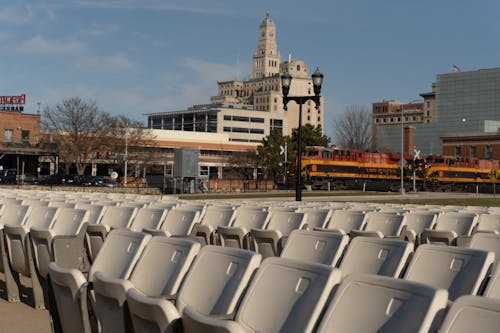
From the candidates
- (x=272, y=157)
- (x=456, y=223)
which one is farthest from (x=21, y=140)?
(x=456, y=223)

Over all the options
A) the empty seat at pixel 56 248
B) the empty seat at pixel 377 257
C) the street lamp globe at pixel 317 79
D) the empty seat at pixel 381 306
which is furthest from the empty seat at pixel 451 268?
the street lamp globe at pixel 317 79

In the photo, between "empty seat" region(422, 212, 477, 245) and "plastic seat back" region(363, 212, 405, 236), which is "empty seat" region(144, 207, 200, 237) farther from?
"empty seat" region(422, 212, 477, 245)

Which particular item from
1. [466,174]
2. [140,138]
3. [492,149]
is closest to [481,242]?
[466,174]

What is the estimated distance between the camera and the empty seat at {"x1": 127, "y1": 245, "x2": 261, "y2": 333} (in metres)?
3.87

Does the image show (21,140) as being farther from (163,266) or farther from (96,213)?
(163,266)

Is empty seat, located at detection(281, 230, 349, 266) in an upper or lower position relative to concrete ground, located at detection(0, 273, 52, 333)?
upper

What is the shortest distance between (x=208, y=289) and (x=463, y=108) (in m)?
159

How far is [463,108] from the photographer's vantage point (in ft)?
511

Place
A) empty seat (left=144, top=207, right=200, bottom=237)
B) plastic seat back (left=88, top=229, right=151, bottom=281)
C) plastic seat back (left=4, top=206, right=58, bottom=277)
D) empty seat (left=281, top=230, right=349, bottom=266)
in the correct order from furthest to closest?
empty seat (left=144, top=207, right=200, bottom=237)
plastic seat back (left=4, top=206, right=58, bottom=277)
empty seat (left=281, top=230, right=349, bottom=266)
plastic seat back (left=88, top=229, right=151, bottom=281)

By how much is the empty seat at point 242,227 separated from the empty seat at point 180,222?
355 mm

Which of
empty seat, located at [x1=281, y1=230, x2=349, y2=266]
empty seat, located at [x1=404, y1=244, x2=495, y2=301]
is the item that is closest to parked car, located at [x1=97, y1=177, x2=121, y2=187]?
empty seat, located at [x1=281, y1=230, x2=349, y2=266]

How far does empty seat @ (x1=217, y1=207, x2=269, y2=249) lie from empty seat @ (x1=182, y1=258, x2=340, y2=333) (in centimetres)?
466

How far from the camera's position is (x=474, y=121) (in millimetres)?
156375

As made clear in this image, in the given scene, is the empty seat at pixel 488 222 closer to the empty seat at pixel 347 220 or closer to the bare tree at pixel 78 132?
the empty seat at pixel 347 220
